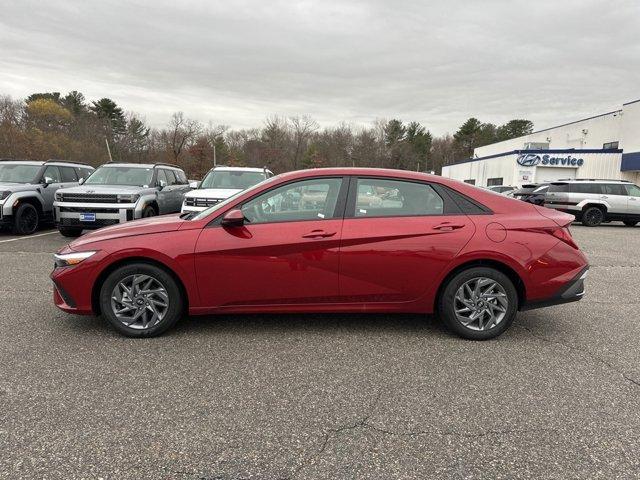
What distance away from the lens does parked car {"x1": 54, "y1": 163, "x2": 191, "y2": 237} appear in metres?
9.25

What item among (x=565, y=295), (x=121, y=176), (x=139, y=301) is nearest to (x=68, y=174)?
(x=121, y=176)

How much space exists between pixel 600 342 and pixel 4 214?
11.4 meters

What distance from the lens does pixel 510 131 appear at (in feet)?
268

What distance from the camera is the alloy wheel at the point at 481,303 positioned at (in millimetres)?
4113

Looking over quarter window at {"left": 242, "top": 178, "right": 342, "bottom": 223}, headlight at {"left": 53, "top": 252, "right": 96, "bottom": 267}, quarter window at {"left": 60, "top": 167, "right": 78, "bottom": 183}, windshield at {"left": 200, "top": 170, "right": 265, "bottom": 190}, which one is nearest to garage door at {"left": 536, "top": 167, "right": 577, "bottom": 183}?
windshield at {"left": 200, "top": 170, "right": 265, "bottom": 190}

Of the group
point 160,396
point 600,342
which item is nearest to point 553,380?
point 600,342

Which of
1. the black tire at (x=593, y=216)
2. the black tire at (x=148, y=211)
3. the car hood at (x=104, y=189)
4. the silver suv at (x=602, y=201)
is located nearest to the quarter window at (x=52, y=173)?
the car hood at (x=104, y=189)

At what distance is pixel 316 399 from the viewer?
3064 millimetres

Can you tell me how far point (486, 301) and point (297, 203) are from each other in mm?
2006

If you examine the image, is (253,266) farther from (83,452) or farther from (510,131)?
(510,131)

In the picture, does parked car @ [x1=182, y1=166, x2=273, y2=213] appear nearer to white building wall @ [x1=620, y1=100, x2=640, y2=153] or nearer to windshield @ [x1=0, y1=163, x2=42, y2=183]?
windshield @ [x1=0, y1=163, x2=42, y2=183]

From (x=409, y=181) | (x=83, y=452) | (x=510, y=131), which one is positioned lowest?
(x=83, y=452)

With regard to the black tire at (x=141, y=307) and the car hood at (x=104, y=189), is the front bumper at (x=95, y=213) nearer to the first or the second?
the car hood at (x=104, y=189)

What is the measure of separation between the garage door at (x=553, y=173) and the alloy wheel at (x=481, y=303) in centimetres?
3183
